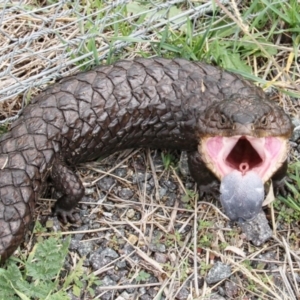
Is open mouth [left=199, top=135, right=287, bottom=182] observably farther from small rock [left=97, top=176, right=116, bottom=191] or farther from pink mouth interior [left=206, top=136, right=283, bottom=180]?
small rock [left=97, top=176, right=116, bottom=191]

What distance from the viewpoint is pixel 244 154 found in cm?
307

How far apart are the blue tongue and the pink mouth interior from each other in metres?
→ 0.03

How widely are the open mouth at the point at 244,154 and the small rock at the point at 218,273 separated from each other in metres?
0.40

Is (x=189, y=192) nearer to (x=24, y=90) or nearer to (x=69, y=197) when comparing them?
(x=69, y=197)

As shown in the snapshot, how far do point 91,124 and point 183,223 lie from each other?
1.99 feet

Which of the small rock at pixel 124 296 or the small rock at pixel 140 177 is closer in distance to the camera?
the small rock at pixel 124 296

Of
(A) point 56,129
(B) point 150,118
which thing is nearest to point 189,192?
(B) point 150,118

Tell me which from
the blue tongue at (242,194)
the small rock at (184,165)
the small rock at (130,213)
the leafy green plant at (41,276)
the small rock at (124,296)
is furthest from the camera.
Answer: the small rock at (184,165)

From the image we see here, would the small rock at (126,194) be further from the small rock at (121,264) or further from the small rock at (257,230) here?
the small rock at (257,230)

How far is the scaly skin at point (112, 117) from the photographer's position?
317 centimetres

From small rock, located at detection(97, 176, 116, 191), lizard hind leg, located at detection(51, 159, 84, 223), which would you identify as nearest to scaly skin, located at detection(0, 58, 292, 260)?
lizard hind leg, located at detection(51, 159, 84, 223)

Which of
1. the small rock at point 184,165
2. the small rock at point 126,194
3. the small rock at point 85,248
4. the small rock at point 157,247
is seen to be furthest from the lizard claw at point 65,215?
the small rock at point 184,165

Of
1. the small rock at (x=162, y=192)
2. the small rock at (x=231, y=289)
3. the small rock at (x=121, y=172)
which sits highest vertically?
the small rock at (x=121, y=172)

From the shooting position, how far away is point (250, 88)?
3301 mm
